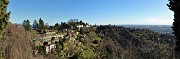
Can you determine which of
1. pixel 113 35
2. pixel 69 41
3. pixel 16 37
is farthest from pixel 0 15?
pixel 113 35

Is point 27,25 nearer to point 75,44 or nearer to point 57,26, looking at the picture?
point 75,44

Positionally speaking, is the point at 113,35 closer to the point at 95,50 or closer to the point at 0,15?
the point at 95,50

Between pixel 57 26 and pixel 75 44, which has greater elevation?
pixel 57 26

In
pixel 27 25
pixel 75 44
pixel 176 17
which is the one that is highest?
pixel 176 17

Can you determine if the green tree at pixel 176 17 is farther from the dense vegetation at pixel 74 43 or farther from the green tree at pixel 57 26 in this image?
the green tree at pixel 57 26

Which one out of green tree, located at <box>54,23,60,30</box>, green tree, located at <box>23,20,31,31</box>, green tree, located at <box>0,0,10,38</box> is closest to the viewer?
green tree, located at <box>0,0,10,38</box>

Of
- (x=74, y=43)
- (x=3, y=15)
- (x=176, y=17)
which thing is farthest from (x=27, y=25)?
(x=176, y=17)

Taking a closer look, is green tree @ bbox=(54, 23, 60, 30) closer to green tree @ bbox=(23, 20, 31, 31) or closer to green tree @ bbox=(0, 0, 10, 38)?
green tree @ bbox=(23, 20, 31, 31)

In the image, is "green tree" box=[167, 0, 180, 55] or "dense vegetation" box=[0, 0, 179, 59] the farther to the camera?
"dense vegetation" box=[0, 0, 179, 59]

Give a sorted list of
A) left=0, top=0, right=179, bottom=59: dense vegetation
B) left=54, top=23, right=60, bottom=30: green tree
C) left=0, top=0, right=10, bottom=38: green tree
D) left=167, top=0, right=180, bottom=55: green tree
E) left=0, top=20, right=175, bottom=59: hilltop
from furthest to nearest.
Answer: left=54, top=23, right=60, bottom=30: green tree
left=0, top=20, right=175, bottom=59: hilltop
left=0, top=0, right=179, bottom=59: dense vegetation
left=0, top=0, right=10, bottom=38: green tree
left=167, top=0, right=180, bottom=55: green tree

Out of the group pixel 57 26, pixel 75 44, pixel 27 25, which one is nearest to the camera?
pixel 27 25

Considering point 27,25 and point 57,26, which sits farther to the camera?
point 57,26

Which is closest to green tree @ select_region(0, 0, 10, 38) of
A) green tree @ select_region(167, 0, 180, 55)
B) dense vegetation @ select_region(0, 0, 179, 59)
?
dense vegetation @ select_region(0, 0, 179, 59)
